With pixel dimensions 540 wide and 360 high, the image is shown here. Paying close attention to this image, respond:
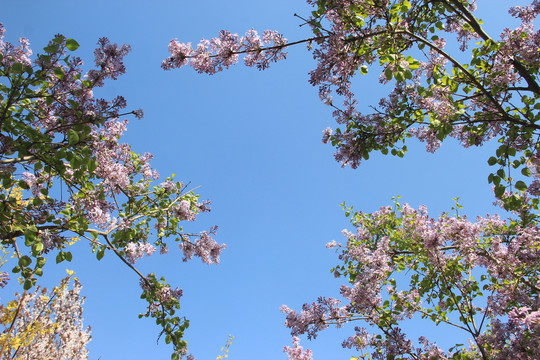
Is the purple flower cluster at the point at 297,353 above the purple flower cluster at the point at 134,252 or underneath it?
underneath

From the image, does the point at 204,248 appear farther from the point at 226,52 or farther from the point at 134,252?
the point at 226,52

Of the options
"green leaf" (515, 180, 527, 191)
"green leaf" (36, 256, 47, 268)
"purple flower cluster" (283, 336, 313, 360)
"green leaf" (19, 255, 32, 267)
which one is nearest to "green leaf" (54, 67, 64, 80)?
"green leaf" (19, 255, 32, 267)

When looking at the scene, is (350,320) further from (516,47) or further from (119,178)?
(516,47)

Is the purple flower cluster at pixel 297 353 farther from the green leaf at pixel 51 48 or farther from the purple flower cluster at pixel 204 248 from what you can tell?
the green leaf at pixel 51 48

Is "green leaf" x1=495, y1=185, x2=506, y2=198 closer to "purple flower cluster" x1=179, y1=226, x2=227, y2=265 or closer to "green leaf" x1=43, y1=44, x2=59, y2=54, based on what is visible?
"purple flower cluster" x1=179, y1=226, x2=227, y2=265

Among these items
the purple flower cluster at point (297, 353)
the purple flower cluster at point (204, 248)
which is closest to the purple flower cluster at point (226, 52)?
the purple flower cluster at point (204, 248)

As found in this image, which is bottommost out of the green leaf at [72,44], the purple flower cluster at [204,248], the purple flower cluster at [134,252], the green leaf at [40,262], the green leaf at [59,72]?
the green leaf at [40,262]

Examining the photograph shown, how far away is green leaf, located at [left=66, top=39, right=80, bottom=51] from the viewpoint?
3.24m

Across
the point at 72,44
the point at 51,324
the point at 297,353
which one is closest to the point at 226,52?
the point at 72,44

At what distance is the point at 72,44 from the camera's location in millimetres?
3283

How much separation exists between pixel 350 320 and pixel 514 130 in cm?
325

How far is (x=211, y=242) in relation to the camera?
5395mm

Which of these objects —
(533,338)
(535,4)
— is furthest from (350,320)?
(535,4)

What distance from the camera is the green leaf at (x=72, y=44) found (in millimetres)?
3238
